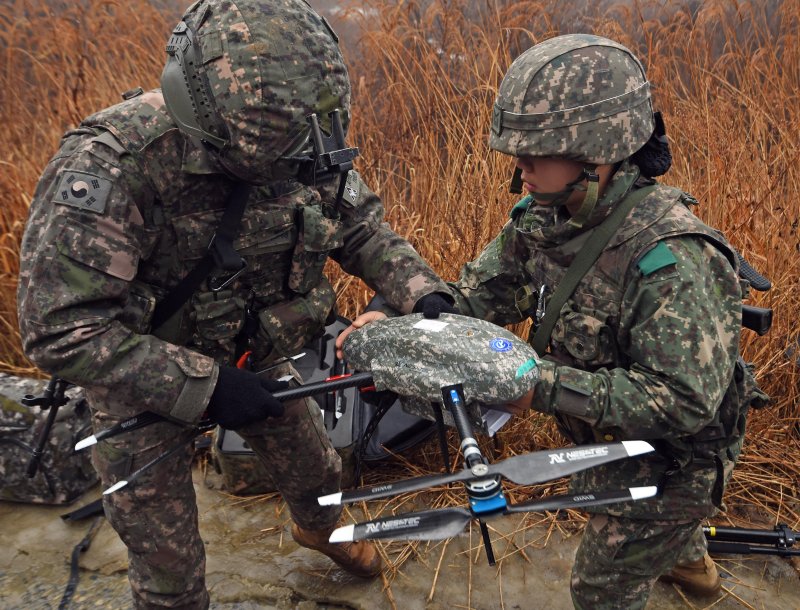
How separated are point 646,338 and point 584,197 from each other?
46cm

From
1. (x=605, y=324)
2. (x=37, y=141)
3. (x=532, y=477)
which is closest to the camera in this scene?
(x=532, y=477)

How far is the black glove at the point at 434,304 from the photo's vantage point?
82.5 inches

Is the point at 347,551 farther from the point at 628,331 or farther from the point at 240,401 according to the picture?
the point at 628,331

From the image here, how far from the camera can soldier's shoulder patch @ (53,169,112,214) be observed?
5.75ft

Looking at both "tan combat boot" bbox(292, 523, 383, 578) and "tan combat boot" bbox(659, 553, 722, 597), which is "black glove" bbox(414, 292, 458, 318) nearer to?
"tan combat boot" bbox(292, 523, 383, 578)

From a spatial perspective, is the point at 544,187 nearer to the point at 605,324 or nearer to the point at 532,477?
the point at 605,324

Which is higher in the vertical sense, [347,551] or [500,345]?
[500,345]

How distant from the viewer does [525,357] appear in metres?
1.76

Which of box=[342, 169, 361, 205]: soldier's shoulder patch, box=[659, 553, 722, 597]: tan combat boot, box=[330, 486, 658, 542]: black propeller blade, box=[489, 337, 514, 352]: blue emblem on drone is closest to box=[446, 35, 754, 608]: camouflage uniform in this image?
box=[489, 337, 514, 352]: blue emblem on drone

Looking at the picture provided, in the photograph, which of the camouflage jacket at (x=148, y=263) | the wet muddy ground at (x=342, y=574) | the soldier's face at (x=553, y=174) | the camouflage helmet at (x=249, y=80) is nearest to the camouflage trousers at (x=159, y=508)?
the camouflage jacket at (x=148, y=263)

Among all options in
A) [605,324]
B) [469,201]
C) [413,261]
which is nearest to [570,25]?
[469,201]

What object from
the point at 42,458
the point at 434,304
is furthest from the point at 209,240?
the point at 42,458

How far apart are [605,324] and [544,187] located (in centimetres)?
44

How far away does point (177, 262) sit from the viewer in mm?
2041
